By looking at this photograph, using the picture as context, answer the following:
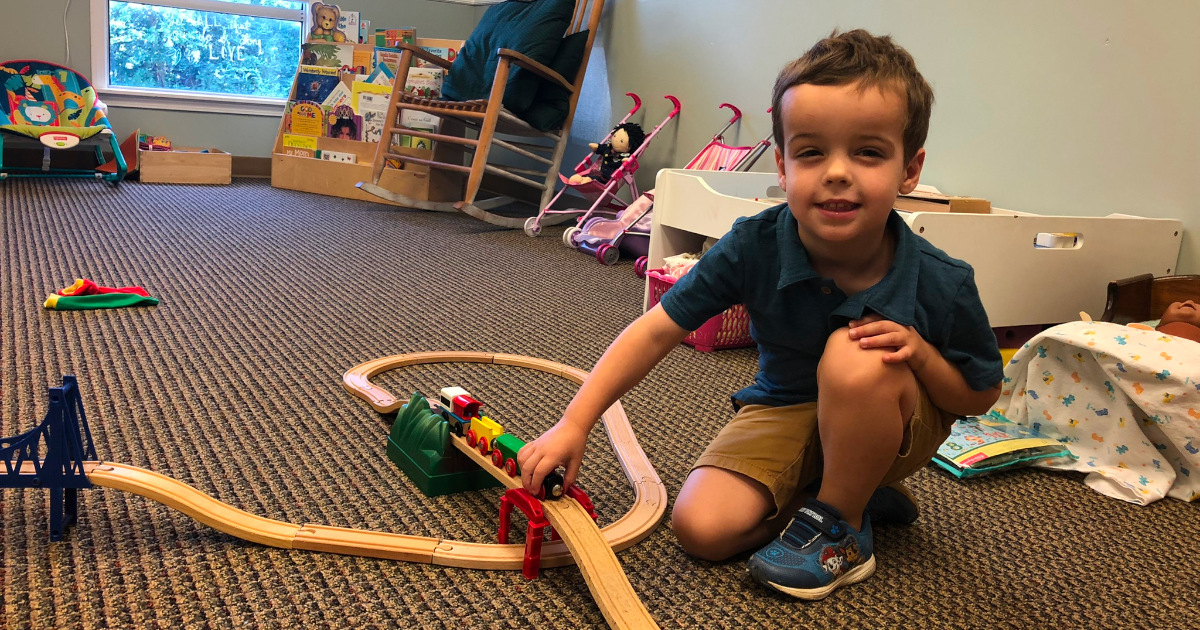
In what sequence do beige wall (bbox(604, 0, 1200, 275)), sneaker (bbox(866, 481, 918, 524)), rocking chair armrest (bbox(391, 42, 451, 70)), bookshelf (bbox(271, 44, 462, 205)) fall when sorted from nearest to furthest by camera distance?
sneaker (bbox(866, 481, 918, 524))
beige wall (bbox(604, 0, 1200, 275))
rocking chair armrest (bbox(391, 42, 451, 70))
bookshelf (bbox(271, 44, 462, 205))

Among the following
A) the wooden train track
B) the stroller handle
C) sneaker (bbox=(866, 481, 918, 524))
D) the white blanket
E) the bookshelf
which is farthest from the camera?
the bookshelf

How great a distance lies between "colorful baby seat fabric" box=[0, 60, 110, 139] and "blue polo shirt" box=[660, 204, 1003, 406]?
2.99 m

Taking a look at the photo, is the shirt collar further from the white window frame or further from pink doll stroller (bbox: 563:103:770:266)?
the white window frame

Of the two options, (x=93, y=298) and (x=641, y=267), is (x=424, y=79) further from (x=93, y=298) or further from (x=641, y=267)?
(x=93, y=298)

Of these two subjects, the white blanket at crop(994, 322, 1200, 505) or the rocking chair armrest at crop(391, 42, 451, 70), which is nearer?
the white blanket at crop(994, 322, 1200, 505)

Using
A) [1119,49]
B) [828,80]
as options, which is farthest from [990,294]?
[828,80]

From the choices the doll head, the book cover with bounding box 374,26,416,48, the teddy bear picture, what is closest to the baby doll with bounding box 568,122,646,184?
the doll head

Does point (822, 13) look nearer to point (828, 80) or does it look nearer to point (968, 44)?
point (968, 44)

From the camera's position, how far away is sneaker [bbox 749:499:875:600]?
756mm

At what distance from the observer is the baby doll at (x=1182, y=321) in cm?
118

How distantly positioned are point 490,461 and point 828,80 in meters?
0.46

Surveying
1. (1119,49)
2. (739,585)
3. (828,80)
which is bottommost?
(739,585)

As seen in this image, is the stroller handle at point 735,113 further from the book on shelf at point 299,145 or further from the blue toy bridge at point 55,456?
the blue toy bridge at point 55,456

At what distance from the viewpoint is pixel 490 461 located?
0.82 meters
